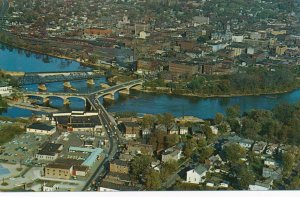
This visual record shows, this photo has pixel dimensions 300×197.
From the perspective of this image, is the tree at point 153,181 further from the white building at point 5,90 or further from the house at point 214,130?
the white building at point 5,90

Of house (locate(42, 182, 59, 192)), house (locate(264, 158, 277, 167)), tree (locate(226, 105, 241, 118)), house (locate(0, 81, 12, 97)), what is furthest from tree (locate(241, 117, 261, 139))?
house (locate(0, 81, 12, 97))

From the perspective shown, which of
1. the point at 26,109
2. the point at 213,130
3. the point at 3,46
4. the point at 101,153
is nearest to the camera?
the point at 101,153

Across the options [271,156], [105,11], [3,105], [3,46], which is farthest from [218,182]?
[105,11]

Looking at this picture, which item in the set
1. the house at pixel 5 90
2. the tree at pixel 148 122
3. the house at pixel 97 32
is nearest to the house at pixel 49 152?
the tree at pixel 148 122

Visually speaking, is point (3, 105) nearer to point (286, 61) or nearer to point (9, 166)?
point (9, 166)

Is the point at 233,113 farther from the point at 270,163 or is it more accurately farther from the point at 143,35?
the point at 143,35
